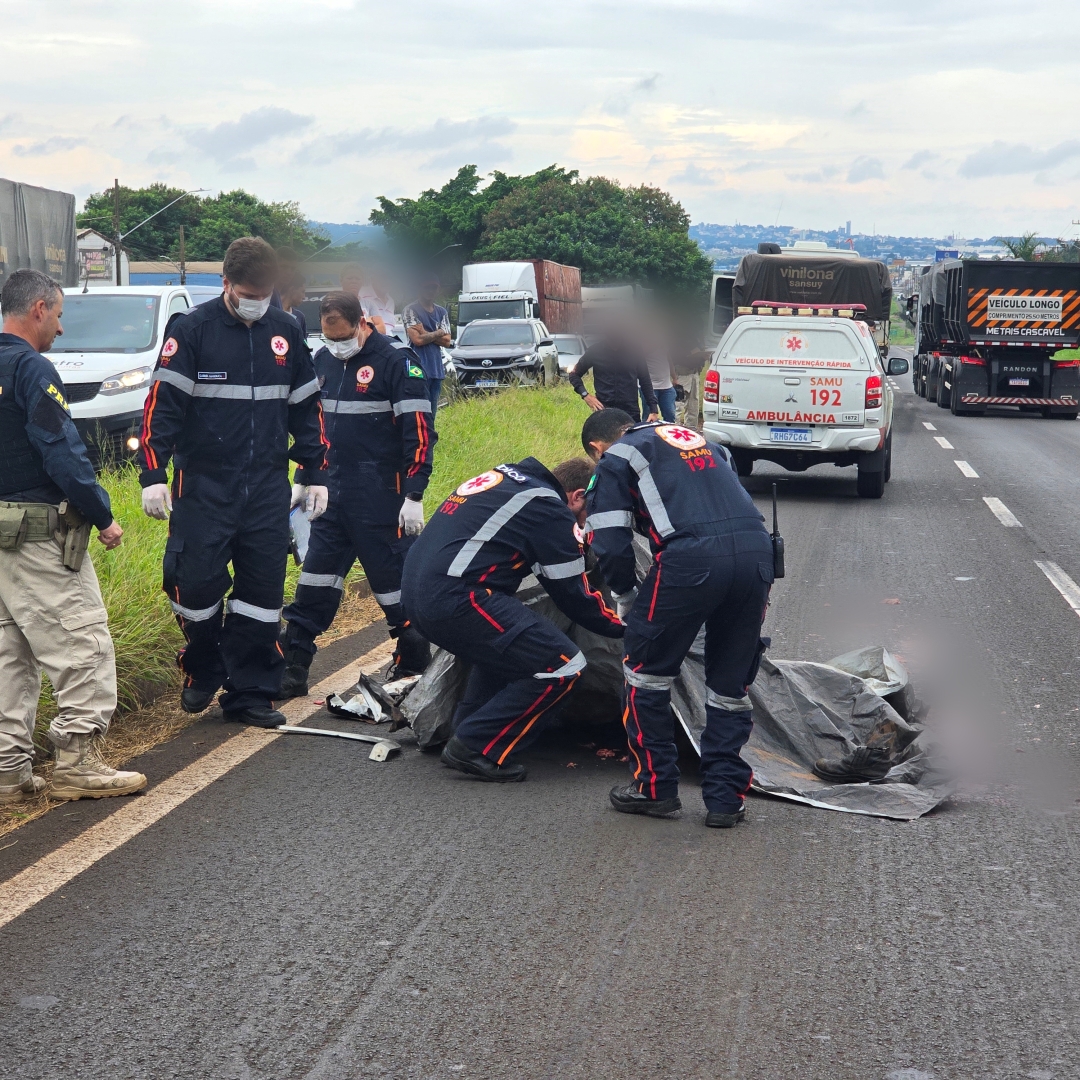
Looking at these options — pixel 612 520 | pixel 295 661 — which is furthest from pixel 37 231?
pixel 612 520

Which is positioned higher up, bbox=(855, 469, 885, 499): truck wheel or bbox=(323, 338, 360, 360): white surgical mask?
bbox=(323, 338, 360, 360): white surgical mask

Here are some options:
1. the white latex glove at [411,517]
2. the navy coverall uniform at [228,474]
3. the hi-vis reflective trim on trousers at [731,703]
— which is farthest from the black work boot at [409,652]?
the hi-vis reflective trim on trousers at [731,703]

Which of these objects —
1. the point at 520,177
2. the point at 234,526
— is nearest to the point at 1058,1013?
the point at 234,526

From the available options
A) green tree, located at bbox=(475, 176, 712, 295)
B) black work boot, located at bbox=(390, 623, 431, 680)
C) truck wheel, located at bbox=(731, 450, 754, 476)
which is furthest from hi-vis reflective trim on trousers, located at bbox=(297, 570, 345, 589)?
green tree, located at bbox=(475, 176, 712, 295)

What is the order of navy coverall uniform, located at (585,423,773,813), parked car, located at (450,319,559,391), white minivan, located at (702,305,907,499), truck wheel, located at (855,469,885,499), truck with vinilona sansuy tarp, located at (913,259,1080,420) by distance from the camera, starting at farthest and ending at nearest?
parked car, located at (450,319,559,391) → truck with vinilona sansuy tarp, located at (913,259,1080,420) → truck wheel, located at (855,469,885,499) → white minivan, located at (702,305,907,499) → navy coverall uniform, located at (585,423,773,813)

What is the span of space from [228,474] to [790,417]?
893 cm

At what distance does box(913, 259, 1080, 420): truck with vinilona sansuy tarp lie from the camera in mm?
25828

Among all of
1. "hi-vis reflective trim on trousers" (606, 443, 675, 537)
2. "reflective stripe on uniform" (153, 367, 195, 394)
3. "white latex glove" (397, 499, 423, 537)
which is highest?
"reflective stripe on uniform" (153, 367, 195, 394)

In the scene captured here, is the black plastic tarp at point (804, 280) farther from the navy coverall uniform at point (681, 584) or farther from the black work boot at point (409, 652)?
the navy coverall uniform at point (681, 584)

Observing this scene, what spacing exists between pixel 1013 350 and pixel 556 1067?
26152mm

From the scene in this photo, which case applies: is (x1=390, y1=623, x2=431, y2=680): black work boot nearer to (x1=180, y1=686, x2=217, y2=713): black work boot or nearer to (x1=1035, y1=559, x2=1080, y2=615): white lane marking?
(x1=180, y1=686, x2=217, y2=713): black work boot

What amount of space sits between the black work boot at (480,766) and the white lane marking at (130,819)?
2.92 feet

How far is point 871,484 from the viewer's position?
46.6ft

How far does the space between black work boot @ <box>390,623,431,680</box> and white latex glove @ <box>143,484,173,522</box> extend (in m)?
1.36
